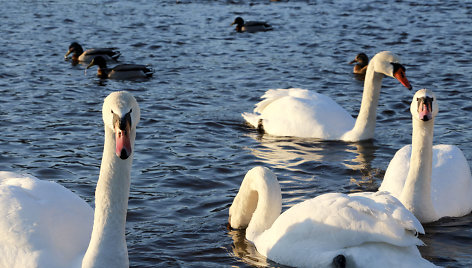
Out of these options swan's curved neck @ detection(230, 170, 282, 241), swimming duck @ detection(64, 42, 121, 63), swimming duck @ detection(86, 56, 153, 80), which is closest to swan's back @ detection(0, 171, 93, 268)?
swan's curved neck @ detection(230, 170, 282, 241)

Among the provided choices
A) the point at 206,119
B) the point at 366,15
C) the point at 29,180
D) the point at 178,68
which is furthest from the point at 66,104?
the point at 366,15

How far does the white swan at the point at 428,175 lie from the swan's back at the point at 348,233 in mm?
1130

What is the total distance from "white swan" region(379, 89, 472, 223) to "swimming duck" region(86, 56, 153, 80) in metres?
8.12

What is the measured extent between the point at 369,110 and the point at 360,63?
5.20m

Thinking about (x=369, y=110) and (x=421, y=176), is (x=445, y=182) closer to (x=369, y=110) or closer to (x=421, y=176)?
(x=421, y=176)

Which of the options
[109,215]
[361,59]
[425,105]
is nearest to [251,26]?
[361,59]

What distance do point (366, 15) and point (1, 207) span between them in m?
18.1

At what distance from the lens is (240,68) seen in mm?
16109

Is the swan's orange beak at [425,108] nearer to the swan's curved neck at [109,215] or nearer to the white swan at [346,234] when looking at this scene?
the white swan at [346,234]

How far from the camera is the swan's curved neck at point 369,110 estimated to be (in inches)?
438

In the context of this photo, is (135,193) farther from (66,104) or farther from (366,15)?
(366,15)

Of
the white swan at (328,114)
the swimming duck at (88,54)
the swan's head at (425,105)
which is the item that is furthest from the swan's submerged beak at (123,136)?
the swimming duck at (88,54)

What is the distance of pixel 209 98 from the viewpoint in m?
13.6

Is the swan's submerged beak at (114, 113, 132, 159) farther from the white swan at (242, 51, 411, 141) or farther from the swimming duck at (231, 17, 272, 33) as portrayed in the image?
the swimming duck at (231, 17, 272, 33)
